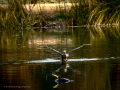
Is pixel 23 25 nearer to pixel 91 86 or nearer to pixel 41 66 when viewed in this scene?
pixel 41 66

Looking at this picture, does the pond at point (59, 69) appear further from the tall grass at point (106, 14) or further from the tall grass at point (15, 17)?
the tall grass at point (106, 14)

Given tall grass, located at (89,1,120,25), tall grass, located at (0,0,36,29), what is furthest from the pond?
tall grass, located at (89,1,120,25)

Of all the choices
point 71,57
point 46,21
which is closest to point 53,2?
point 46,21

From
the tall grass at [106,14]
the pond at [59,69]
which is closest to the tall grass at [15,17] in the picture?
the tall grass at [106,14]

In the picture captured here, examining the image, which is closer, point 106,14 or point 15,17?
point 15,17

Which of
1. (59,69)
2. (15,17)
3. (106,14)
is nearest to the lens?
Result: (59,69)

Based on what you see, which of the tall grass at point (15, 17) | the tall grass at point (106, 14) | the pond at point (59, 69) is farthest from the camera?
the tall grass at point (106, 14)

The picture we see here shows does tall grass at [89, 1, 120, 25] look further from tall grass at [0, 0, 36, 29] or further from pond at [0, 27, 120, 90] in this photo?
pond at [0, 27, 120, 90]

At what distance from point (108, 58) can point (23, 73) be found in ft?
10.3

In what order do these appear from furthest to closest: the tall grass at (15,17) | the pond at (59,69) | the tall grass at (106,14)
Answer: the tall grass at (106,14) → the tall grass at (15,17) → the pond at (59,69)

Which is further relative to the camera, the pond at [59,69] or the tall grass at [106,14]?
the tall grass at [106,14]

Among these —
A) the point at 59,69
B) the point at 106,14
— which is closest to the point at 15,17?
the point at 106,14

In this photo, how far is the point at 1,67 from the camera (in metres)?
9.84

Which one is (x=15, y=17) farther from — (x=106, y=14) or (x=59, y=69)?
(x=59, y=69)
